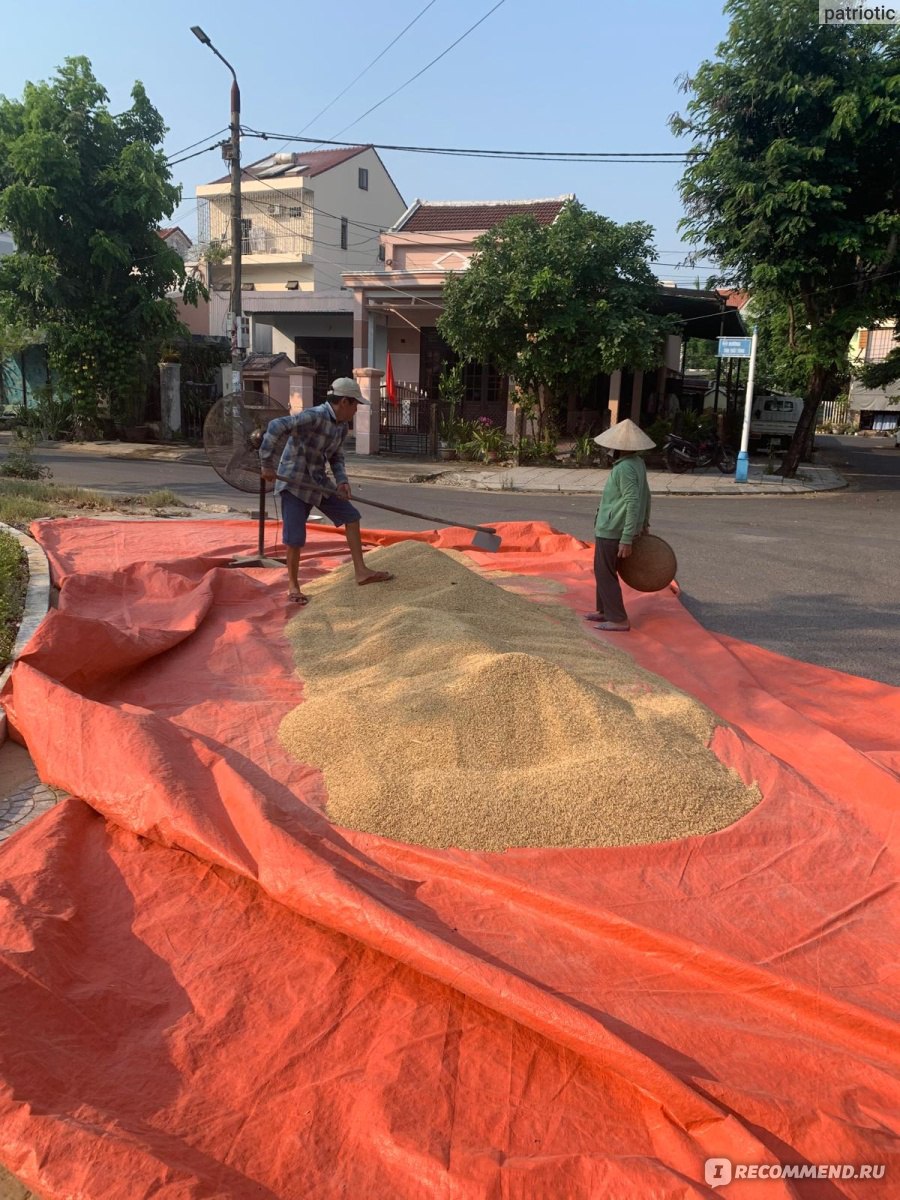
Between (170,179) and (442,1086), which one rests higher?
(170,179)

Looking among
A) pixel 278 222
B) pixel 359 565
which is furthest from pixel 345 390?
pixel 278 222

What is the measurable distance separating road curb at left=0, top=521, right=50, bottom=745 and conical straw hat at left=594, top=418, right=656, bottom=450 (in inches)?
120

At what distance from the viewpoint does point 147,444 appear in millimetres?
18766

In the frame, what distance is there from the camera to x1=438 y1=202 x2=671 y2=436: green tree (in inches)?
560

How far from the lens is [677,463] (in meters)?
15.7

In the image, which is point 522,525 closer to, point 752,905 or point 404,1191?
point 752,905

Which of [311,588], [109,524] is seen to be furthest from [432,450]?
[311,588]


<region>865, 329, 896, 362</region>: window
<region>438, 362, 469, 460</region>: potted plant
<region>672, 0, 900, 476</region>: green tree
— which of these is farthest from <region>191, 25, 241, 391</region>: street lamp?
<region>865, 329, 896, 362</region>: window

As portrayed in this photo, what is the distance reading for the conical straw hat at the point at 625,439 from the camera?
4754mm

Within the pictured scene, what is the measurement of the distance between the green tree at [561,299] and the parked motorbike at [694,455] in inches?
59.8

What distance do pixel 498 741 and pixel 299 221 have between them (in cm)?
3051

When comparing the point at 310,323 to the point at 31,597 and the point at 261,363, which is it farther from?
the point at 31,597

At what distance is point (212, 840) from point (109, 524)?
5.35 meters

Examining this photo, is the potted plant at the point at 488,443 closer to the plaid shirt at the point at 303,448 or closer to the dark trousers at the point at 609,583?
the plaid shirt at the point at 303,448
